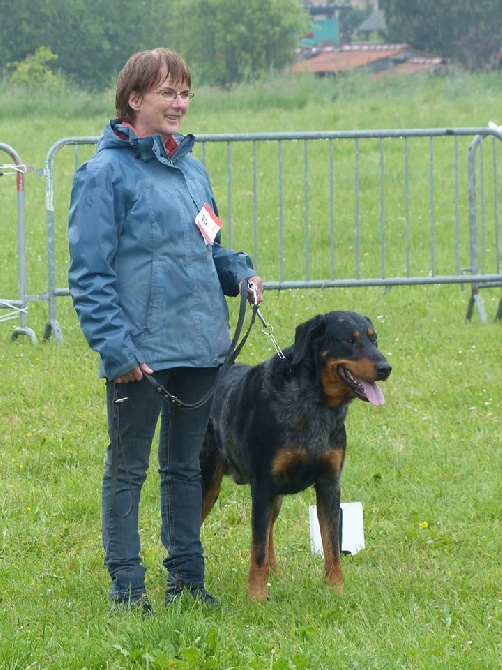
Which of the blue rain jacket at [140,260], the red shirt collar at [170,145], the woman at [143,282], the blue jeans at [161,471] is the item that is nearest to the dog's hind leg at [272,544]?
the blue jeans at [161,471]

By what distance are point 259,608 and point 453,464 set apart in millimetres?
2414

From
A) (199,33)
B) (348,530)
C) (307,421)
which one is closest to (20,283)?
(348,530)

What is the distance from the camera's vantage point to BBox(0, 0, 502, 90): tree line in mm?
53781

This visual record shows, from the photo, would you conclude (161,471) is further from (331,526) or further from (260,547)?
(331,526)

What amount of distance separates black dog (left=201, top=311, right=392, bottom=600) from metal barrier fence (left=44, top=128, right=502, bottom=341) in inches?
187

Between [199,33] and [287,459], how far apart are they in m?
57.1

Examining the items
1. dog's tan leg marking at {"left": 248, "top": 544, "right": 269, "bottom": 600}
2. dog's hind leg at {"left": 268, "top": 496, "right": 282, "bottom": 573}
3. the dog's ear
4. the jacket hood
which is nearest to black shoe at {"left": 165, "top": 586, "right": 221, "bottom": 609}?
dog's tan leg marking at {"left": 248, "top": 544, "right": 269, "bottom": 600}

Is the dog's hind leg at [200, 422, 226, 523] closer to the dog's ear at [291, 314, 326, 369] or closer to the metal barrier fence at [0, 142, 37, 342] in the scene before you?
the dog's ear at [291, 314, 326, 369]

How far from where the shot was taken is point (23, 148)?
20.7 metres

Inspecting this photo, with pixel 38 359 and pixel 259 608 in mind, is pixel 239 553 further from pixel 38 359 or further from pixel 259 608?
pixel 38 359

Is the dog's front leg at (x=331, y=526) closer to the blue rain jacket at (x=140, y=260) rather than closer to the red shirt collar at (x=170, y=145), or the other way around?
the blue rain jacket at (x=140, y=260)

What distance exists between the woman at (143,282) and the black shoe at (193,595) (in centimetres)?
1

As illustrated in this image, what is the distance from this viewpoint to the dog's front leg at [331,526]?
4.95 metres

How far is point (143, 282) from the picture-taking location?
439 centimetres
